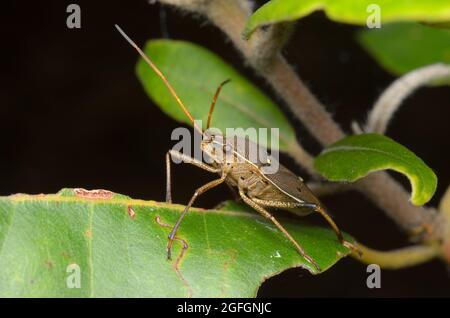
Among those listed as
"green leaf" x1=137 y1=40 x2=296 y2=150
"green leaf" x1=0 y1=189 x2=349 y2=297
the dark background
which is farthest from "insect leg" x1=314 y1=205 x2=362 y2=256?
the dark background

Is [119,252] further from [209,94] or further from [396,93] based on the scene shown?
[396,93]

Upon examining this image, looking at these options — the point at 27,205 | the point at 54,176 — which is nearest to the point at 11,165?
the point at 54,176

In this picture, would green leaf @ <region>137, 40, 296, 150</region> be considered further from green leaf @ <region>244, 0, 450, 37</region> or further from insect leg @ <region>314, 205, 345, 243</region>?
green leaf @ <region>244, 0, 450, 37</region>

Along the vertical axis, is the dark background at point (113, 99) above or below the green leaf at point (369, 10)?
above

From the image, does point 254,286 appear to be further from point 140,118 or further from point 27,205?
point 140,118

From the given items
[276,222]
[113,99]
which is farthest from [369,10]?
[113,99]

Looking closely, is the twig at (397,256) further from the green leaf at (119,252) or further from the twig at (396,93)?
the twig at (396,93)

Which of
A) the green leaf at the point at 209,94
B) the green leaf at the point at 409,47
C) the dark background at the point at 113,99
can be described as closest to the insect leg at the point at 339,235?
the green leaf at the point at 209,94
